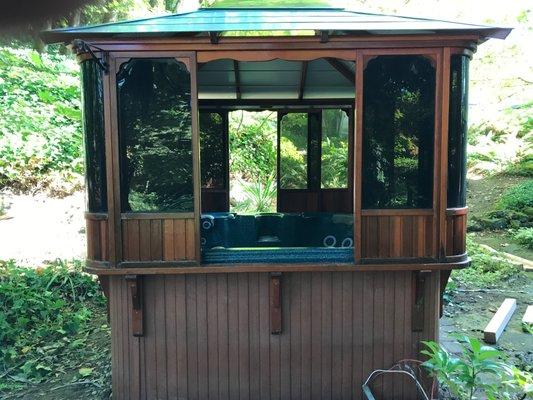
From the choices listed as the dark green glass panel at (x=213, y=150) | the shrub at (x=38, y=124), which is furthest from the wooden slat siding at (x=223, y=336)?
the shrub at (x=38, y=124)

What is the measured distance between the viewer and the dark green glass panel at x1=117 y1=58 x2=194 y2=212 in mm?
3848

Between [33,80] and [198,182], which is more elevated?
[33,80]

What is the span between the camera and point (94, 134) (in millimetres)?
3857

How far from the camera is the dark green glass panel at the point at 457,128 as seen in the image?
3.86 meters

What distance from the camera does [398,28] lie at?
3652 millimetres

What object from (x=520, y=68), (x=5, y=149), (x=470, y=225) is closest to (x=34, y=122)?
(x=5, y=149)

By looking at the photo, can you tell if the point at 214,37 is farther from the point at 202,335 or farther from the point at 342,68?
the point at 202,335

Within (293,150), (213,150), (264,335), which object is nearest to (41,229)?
(213,150)

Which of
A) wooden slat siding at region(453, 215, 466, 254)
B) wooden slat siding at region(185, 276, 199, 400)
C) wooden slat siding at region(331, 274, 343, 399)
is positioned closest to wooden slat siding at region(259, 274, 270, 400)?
wooden slat siding at region(331, 274, 343, 399)

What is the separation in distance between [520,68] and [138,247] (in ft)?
46.3

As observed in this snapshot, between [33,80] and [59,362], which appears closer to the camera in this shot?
[59,362]

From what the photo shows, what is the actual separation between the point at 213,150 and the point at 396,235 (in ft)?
11.6

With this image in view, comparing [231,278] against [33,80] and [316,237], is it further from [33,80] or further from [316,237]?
[33,80]

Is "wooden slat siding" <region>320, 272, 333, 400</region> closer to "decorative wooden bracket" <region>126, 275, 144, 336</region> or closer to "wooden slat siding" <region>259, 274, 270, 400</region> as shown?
"wooden slat siding" <region>259, 274, 270, 400</region>
